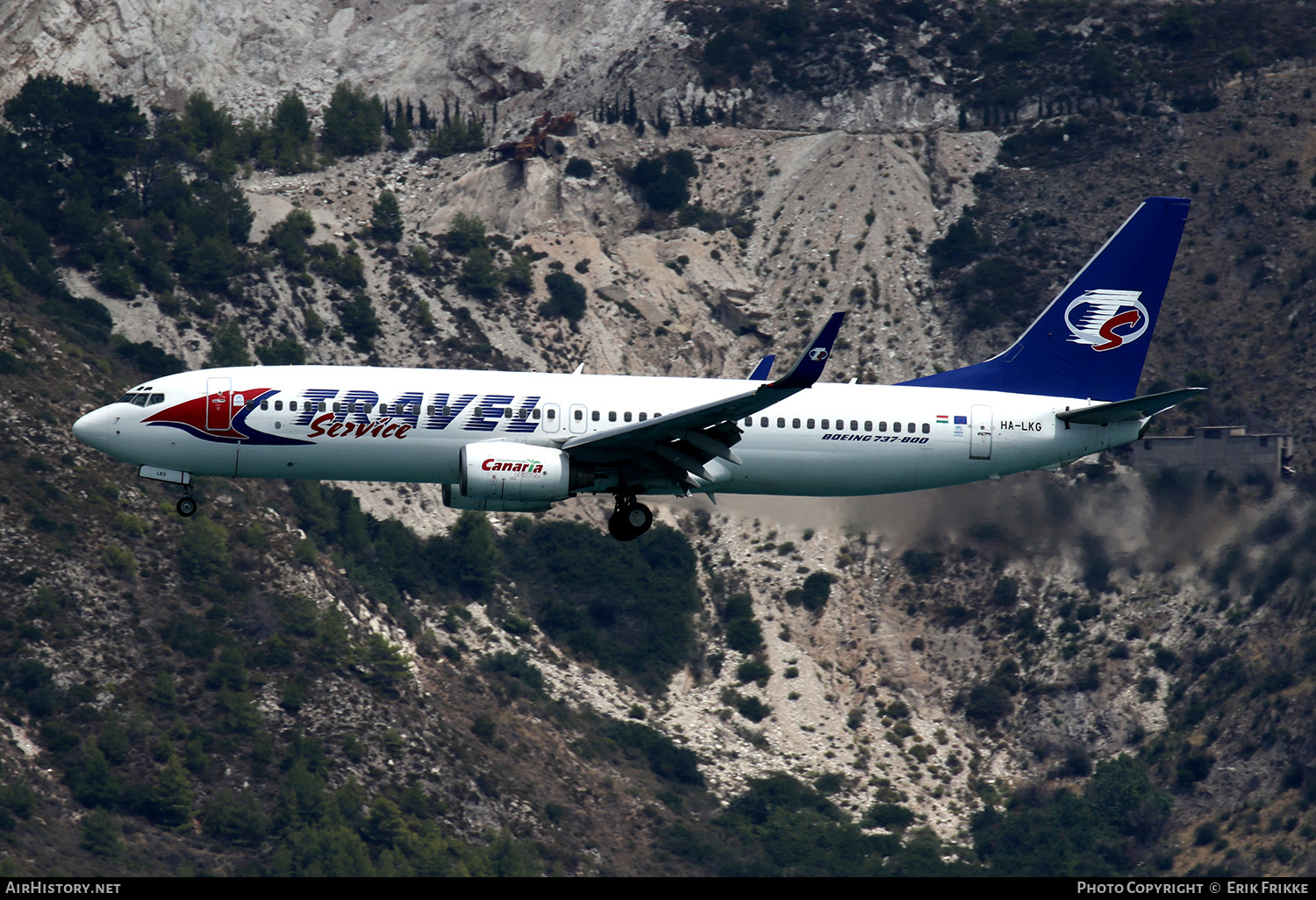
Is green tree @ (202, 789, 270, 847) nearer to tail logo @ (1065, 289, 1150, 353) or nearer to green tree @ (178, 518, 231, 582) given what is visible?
green tree @ (178, 518, 231, 582)

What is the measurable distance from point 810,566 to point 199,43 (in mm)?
81000

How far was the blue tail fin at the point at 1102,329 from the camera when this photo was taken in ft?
164

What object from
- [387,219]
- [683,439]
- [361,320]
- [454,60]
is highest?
[454,60]

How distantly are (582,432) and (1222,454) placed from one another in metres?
72.1

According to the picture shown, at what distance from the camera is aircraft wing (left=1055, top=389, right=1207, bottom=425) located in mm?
44438

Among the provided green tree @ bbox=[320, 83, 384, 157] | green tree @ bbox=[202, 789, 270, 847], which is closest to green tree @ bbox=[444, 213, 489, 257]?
green tree @ bbox=[320, 83, 384, 157]

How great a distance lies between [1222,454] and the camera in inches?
4070

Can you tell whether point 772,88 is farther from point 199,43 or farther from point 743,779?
point 743,779

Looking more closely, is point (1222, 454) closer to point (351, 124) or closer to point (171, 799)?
point (171, 799)

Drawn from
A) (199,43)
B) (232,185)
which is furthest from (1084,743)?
(199,43)

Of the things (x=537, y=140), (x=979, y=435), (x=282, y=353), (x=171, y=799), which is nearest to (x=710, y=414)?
(x=979, y=435)

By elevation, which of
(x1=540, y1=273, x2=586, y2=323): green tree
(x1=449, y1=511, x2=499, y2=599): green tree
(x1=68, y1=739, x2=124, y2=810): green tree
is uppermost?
(x1=540, y1=273, x2=586, y2=323): green tree

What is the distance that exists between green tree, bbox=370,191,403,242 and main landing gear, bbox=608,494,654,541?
302 ft

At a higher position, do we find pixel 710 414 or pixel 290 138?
pixel 290 138
